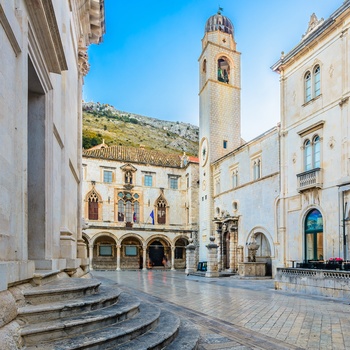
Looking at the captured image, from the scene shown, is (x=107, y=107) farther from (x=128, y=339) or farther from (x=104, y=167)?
(x=128, y=339)

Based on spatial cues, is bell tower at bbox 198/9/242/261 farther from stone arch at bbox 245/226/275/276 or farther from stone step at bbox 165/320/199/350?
stone step at bbox 165/320/199/350

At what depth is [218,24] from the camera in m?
36.0

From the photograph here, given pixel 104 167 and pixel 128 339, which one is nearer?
pixel 128 339

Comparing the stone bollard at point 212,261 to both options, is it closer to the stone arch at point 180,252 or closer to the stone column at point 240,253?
the stone column at point 240,253

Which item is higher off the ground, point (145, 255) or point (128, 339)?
point (128, 339)

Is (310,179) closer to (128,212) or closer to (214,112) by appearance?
(214,112)

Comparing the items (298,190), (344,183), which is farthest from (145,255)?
(344,183)

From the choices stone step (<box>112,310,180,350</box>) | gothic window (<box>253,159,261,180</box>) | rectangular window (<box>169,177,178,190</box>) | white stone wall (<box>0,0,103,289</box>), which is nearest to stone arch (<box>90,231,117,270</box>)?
rectangular window (<box>169,177,178,190</box>)

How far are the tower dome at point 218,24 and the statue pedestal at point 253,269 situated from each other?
25.0 meters

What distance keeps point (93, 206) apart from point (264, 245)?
63.7 feet

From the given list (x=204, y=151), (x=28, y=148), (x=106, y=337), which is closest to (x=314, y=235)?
(x=28, y=148)

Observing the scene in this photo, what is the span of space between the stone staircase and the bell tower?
27.5m

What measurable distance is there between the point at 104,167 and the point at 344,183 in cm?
2726

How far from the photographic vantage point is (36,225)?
575 cm
